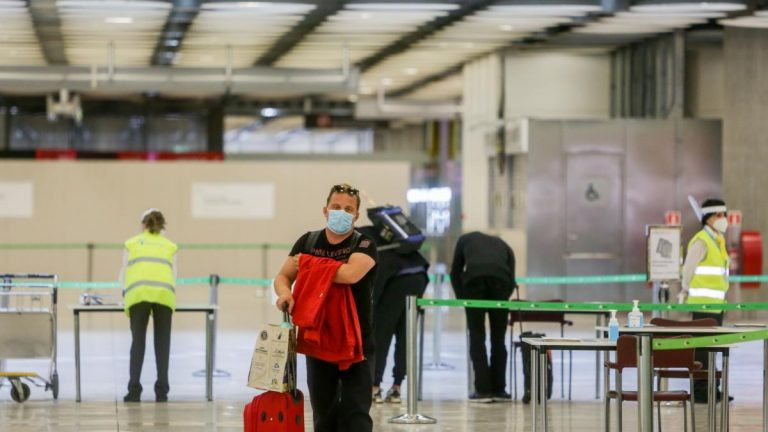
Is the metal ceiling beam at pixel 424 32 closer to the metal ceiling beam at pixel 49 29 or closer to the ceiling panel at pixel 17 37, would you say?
the metal ceiling beam at pixel 49 29

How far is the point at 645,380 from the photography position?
7895mm

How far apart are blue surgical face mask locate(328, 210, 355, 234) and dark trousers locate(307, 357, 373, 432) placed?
0.67 m

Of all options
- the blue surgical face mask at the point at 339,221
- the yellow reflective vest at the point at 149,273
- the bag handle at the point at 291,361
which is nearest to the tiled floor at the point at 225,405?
the yellow reflective vest at the point at 149,273

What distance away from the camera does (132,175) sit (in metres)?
28.9

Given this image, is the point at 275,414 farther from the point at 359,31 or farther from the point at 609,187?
the point at 609,187

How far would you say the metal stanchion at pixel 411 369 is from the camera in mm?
10594

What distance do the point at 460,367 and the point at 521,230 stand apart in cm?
880

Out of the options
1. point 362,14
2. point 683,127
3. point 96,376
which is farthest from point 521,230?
point 96,376

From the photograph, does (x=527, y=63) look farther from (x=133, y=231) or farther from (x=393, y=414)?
(x=393, y=414)

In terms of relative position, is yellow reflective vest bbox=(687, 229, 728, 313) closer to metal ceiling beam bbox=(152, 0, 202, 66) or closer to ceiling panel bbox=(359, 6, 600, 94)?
ceiling panel bbox=(359, 6, 600, 94)

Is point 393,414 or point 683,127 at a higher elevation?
point 683,127

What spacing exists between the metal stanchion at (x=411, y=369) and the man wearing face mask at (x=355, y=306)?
2.97 meters

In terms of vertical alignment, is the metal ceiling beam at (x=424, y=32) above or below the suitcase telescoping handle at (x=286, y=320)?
above

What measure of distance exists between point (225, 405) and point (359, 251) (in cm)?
450
